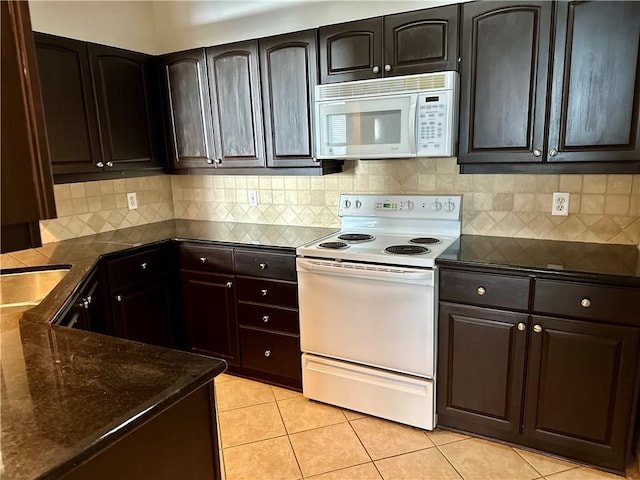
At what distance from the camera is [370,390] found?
2.40 metres

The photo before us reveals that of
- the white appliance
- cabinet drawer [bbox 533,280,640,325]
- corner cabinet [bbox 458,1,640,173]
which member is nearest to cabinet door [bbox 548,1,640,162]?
corner cabinet [bbox 458,1,640,173]

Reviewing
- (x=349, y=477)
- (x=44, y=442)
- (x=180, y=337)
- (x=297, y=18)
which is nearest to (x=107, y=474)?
(x=44, y=442)

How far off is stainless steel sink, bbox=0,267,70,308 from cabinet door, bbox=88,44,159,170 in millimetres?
866

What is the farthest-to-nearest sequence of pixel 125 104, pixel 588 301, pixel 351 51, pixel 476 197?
pixel 125 104, pixel 476 197, pixel 351 51, pixel 588 301

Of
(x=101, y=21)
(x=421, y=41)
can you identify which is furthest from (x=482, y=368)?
(x=101, y=21)

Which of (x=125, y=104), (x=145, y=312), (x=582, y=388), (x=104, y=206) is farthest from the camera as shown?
(x=104, y=206)

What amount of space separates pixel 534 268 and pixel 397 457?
1080 millimetres

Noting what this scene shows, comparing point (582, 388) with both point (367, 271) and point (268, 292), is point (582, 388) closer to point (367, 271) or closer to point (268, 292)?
point (367, 271)

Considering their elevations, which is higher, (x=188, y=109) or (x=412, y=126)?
(x=188, y=109)

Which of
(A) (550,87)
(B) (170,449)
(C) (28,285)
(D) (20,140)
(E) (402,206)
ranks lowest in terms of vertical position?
(B) (170,449)

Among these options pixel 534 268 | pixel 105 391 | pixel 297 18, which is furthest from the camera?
pixel 297 18

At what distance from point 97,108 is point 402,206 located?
1936 mm

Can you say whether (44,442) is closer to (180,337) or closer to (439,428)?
(439,428)

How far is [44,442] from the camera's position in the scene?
2.80ft
